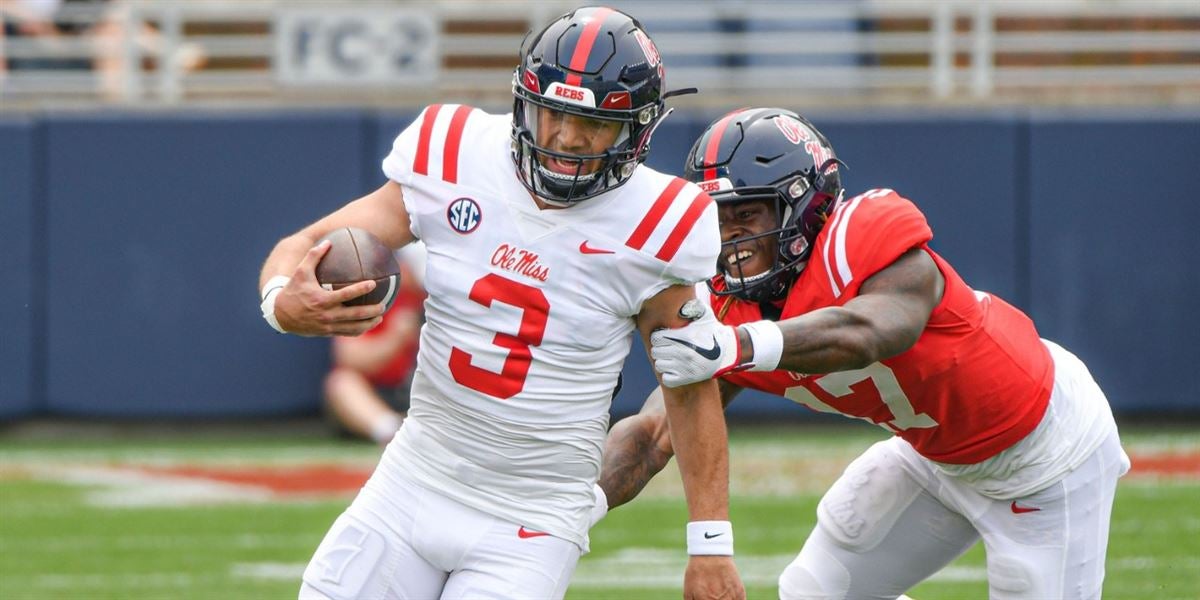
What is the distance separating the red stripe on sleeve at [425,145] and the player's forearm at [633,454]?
34.4 inches

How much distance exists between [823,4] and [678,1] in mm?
1017

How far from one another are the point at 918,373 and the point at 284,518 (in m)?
4.40

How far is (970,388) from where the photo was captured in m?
3.74

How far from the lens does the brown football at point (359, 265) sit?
124 inches

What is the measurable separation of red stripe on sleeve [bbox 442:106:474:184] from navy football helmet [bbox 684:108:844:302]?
0.64 meters

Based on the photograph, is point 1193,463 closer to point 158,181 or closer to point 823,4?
point 823,4

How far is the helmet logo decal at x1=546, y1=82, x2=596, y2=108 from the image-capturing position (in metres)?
3.32

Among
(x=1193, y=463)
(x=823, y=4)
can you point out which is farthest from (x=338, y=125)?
(x=1193, y=463)

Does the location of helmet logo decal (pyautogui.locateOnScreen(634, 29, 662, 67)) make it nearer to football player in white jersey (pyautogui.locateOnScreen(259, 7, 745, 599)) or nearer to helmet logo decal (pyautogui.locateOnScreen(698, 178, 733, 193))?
football player in white jersey (pyautogui.locateOnScreen(259, 7, 745, 599))

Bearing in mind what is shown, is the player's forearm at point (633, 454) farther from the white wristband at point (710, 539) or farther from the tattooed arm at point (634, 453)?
the white wristband at point (710, 539)

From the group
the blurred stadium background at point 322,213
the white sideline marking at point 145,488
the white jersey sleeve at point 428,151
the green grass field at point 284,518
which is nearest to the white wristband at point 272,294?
the white jersey sleeve at point 428,151

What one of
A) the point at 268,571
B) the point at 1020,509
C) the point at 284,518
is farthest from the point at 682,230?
the point at 284,518

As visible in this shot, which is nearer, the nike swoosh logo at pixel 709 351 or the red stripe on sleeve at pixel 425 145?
the nike swoosh logo at pixel 709 351

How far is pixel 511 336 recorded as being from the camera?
336cm
